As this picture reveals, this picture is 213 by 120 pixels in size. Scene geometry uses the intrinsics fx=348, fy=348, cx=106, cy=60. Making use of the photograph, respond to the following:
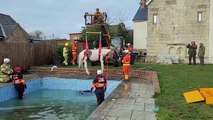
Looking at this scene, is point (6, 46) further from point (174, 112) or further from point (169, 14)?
point (169, 14)

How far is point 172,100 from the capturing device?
1173cm

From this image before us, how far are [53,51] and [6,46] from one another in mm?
7190

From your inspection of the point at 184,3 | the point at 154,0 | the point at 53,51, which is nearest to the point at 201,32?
the point at 184,3

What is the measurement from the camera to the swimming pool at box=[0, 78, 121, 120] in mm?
12658

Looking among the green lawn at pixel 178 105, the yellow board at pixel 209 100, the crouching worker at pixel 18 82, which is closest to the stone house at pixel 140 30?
the green lawn at pixel 178 105

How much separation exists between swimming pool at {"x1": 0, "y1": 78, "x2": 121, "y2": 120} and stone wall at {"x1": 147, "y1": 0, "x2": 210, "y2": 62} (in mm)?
20140

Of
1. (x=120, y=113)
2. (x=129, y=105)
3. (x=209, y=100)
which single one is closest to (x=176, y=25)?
(x=209, y=100)

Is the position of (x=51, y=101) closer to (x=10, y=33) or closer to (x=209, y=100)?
(x=209, y=100)

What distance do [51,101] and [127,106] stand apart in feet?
19.1

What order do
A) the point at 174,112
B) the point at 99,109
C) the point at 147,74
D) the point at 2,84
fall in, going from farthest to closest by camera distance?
the point at 147,74
the point at 2,84
the point at 99,109
the point at 174,112

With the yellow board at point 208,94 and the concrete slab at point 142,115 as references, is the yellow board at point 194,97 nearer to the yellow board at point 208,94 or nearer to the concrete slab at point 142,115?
the yellow board at point 208,94

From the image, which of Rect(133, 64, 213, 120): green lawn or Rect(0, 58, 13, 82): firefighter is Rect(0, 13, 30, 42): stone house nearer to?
Rect(0, 58, 13, 82): firefighter

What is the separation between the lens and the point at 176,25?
37781 mm

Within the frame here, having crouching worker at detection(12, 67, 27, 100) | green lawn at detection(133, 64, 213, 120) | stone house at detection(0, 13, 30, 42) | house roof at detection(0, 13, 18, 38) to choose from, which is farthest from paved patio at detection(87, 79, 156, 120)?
house roof at detection(0, 13, 18, 38)
